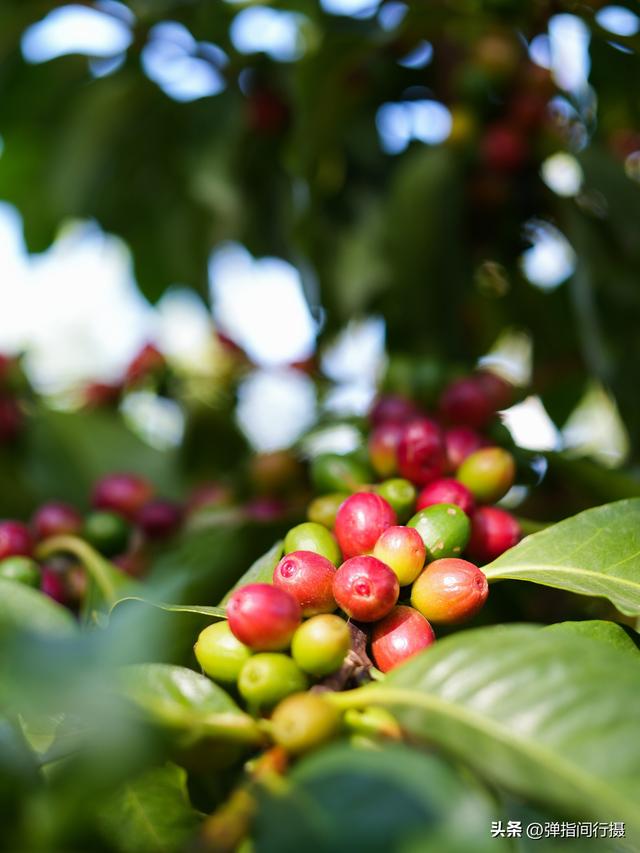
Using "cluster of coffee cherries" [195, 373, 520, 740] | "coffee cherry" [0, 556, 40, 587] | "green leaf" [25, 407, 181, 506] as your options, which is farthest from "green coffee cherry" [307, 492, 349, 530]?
"green leaf" [25, 407, 181, 506]

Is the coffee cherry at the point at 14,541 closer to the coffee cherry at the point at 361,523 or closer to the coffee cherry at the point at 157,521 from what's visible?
the coffee cherry at the point at 157,521

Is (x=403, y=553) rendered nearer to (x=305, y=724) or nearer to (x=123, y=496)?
(x=305, y=724)

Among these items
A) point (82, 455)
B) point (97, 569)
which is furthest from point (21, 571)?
point (82, 455)

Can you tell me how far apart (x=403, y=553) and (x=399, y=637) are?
0.36 ft

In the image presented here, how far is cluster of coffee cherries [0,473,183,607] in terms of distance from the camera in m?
1.51

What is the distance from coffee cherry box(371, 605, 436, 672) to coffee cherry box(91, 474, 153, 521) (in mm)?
1036

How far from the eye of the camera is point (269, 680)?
0.86 m

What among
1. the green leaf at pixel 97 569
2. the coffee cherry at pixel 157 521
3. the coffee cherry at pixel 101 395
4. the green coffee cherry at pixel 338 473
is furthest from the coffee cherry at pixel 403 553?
the coffee cherry at pixel 101 395

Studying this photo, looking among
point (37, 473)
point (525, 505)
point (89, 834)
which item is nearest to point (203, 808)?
point (89, 834)

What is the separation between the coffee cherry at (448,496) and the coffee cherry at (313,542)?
0.21 meters

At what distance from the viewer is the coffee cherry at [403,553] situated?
40.9 inches

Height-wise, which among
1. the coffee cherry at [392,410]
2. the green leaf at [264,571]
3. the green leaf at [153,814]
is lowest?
the coffee cherry at [392,410]

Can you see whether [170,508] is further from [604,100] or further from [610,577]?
[604,100]

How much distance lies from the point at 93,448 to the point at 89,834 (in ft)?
6.11
